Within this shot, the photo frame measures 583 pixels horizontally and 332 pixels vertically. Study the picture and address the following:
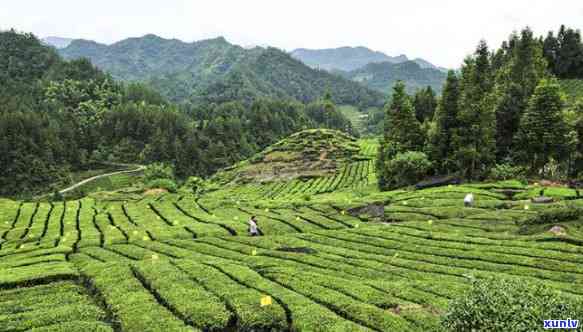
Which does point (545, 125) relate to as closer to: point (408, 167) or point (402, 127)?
point (408, 167)

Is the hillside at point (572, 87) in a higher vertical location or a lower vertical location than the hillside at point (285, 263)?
higher

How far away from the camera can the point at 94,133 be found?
146 m

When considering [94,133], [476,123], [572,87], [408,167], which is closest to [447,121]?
[476,123]

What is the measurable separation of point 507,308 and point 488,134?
133ft

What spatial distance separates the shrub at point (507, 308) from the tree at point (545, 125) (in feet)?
129

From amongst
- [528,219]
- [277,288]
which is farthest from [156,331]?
[528,219]

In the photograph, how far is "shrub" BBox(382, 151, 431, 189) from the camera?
170 feet

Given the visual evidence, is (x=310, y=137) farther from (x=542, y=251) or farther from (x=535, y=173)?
(x=542, y=251)

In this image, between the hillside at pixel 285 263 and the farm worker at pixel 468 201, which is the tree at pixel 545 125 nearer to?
the hillside at pixel 285 263

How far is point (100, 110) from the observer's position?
173m

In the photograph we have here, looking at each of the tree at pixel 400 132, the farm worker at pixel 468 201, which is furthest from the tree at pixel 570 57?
the farm worker at pixel 468 201

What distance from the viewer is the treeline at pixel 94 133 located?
115 m

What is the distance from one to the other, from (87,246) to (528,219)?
89.7 ft

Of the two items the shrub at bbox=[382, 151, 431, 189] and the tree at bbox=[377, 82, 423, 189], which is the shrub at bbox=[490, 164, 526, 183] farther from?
the tree at bbox=[377, 82, 423, 189]
